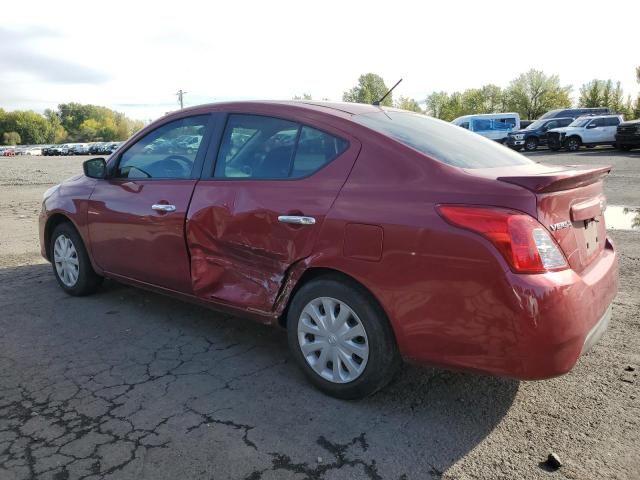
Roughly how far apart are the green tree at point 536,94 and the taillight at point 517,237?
248ft

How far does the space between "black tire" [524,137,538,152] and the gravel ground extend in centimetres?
2853

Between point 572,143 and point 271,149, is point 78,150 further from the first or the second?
point 271,149

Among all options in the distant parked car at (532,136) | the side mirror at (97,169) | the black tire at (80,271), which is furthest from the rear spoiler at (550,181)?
the distant parked car at (532,136)

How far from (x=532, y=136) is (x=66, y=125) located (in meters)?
148

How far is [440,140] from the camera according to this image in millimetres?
3227

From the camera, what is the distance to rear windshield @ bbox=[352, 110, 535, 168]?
9.74 feet

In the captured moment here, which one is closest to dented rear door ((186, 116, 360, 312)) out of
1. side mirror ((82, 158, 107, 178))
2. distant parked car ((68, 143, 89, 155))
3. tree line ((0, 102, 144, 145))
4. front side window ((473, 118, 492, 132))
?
side mirror ((82, 158, 107, 178))

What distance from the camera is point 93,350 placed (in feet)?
12.3

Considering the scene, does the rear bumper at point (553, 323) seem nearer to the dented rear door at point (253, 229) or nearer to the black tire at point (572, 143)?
the dented rear door at point (253, 229)

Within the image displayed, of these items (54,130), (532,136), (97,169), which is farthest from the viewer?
(54,130)

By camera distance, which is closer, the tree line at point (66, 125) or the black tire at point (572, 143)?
the black tire at point (572, 143)

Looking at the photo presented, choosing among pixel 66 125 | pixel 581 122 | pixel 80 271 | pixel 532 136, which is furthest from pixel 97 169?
pixel 66 125

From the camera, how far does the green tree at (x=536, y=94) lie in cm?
7031

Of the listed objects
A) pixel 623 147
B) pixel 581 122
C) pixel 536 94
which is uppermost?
pixel 536 94
